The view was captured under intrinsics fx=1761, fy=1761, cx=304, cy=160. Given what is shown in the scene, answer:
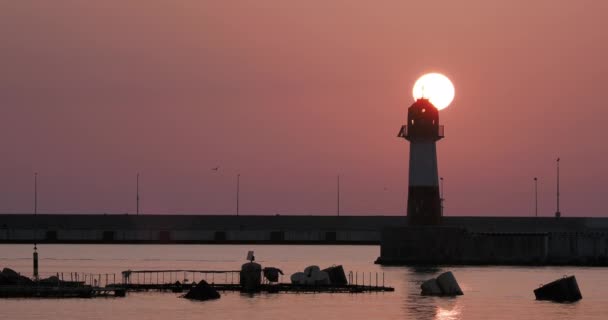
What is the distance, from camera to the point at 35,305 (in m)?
114

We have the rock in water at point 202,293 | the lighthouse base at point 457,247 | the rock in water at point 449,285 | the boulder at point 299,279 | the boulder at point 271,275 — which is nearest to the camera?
the rock in water at point 202,293

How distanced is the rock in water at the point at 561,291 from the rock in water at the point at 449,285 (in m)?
5.73

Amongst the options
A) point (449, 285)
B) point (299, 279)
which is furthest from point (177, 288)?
point (449, 285)

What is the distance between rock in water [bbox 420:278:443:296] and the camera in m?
128

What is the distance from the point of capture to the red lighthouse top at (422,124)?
159125mm

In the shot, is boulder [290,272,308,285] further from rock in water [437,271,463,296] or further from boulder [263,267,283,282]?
rock in water [437,271,463,296]

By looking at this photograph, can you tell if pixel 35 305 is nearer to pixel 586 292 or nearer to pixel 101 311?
pixel 101 311

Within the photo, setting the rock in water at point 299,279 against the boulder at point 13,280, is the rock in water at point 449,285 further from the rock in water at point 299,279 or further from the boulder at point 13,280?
the boulder at point 13,280

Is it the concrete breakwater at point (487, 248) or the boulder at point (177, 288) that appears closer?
the boulder at point (177, 288)

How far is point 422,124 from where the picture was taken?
15975 centimetres

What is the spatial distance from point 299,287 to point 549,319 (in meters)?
23.0

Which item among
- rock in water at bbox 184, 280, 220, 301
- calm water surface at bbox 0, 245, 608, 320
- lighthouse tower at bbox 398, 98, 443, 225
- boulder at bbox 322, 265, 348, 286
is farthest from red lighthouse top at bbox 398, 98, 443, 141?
rock in water at bbox 184, 280, 220, 301

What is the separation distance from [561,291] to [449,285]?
8058 millimetres

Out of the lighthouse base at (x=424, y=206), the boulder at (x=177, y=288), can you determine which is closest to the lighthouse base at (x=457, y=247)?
the lighthouse base at (x=424, y=206)
